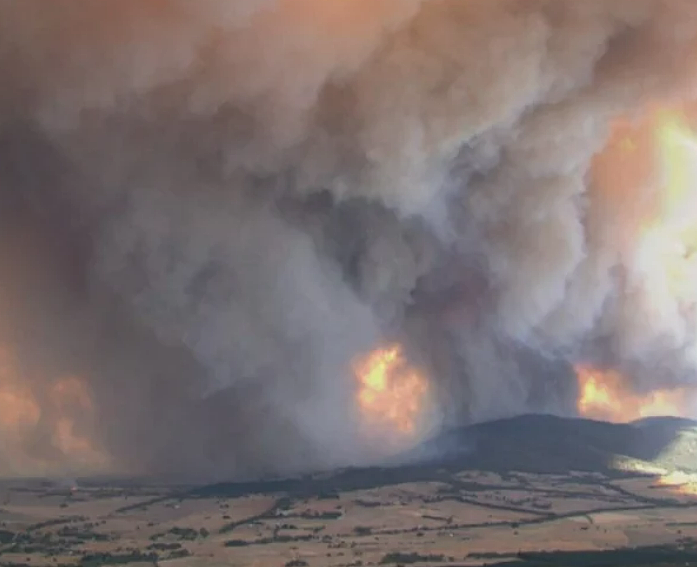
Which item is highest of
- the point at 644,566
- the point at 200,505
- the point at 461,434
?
the point at 461,434

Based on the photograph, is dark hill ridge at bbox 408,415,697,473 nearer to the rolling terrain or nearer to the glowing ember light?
the rolling terrain

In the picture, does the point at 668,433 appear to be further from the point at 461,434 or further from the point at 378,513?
the point at 378,513

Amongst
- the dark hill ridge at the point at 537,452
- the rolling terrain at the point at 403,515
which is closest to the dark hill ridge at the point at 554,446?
the dark hill ridge at the point at 537,452

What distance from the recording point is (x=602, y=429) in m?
79.9

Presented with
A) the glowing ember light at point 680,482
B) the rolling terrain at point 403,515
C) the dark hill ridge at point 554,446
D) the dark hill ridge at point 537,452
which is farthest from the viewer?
the dark hill ridge at point 554,446

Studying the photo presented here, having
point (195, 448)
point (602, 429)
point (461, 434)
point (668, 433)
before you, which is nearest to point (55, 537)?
point (195, 448)

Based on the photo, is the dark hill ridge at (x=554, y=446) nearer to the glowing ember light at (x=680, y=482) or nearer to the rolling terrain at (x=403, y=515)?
the rolling terrain at (x=403, y=515)

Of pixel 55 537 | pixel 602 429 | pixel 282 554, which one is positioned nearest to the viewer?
pixel 282 554

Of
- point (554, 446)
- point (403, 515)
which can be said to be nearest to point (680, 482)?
point (554, 446)

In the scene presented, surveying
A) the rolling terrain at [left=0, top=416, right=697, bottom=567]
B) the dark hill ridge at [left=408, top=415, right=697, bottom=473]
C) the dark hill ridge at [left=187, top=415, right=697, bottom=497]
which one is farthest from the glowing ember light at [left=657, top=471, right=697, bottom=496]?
the dark hill ridge at [left=408, top=415, right=697, bottom=473]

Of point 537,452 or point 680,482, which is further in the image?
point 537,452

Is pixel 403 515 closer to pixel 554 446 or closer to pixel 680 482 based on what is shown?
pixel 680 482

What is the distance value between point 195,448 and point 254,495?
7.26 metres

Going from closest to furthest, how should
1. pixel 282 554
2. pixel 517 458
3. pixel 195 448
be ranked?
1. pixel 282 554
2. pixel 195 448
3. pixel 517 458
